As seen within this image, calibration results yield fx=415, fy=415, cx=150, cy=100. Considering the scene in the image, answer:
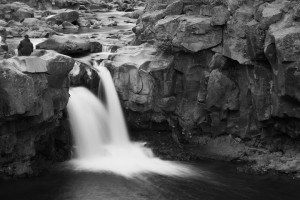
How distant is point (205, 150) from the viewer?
27.2 m

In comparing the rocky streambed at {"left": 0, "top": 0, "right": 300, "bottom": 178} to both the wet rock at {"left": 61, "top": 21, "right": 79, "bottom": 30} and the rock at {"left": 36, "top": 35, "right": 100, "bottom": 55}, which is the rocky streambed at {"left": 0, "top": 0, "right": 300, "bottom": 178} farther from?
the wet rock at {"left": 61, "top": 21, "right": 79, "bottom": 30}

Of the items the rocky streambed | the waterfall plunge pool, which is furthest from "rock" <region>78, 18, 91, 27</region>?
the waterfall plunge pool

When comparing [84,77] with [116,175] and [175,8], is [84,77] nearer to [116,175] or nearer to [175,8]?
[116,175]

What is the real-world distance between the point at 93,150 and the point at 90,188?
5.20 m

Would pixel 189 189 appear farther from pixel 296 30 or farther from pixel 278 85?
pixel 296 30

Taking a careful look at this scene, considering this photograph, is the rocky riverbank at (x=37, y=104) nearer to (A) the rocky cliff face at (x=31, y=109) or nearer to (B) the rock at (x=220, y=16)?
(A) the rocky cliff face at (x=31, y=109)

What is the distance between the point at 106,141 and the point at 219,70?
341 inches

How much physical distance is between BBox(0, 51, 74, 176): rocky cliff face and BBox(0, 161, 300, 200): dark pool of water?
1.29 metres

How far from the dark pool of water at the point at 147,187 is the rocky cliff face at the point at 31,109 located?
129 centimetres

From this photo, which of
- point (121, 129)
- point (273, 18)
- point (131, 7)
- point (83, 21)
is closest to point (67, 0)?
point (131, 7)

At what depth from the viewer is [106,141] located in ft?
89.6

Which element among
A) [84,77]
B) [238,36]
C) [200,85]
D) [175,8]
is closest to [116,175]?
[84,77]

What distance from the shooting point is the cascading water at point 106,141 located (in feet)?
80.4

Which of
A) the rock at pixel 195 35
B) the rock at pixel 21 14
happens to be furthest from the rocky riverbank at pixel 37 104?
the rock at pixel 21 14
